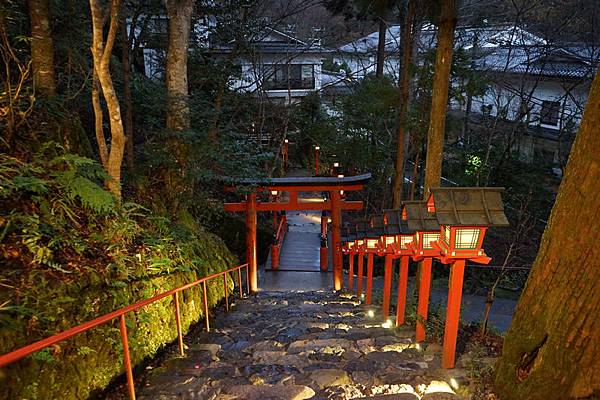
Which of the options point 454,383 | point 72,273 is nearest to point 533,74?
point 454,383

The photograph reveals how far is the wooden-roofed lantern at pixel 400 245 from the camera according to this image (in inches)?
255

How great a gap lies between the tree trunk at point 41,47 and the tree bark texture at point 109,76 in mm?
1374

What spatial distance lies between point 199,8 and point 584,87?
61.8 feet

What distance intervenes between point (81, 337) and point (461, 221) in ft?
13.7

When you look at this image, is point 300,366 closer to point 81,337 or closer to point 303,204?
point 81,337

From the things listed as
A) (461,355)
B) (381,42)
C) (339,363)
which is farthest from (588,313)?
(381,42)

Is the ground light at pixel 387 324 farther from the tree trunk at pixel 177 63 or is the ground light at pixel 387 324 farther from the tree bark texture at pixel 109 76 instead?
the tree trunk at pixel 177 63

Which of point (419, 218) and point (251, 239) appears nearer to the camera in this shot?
point (419, 218)

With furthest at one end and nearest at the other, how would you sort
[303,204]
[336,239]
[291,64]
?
1. [291,64]
2. [336,239]
3. [303,204]

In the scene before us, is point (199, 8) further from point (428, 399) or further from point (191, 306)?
point (428, 399)

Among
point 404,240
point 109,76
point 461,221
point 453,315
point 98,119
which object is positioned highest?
point 109,76

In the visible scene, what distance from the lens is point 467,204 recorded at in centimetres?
441

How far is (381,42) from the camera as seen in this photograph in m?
20.3

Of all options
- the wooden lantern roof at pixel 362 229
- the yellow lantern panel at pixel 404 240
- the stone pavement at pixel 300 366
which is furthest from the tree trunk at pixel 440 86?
Result: the stone pavement at pixel 300 366
